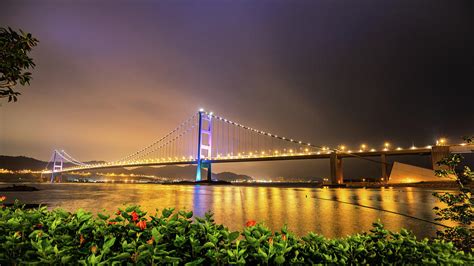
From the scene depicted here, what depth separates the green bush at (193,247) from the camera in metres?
1.73

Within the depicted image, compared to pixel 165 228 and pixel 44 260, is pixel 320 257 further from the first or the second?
pixel 44 260

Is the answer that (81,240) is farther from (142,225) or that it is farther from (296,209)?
(296,209)

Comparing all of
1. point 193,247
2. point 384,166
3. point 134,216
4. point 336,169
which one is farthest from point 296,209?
point 384,166

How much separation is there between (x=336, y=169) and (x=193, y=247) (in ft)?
223

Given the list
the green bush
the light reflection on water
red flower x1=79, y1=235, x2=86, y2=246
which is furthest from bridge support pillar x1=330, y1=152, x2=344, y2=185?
red flower x1=79, y1=235, x2=86, y2=246

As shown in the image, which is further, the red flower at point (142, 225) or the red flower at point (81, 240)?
the red flower at point (142, 225)

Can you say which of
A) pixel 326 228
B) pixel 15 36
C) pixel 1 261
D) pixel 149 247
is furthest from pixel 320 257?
pixel 326 228

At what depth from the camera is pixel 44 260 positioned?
164cm

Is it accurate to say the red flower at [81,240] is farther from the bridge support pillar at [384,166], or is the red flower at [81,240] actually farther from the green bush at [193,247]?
the bridge support pillar at [384,166]

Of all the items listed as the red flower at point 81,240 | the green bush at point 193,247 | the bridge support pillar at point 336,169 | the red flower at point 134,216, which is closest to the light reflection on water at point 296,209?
the green bush at point 193,247

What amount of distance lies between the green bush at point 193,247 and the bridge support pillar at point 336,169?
6498 centimetres

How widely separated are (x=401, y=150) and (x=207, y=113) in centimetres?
5795

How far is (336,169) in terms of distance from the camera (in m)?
64.5

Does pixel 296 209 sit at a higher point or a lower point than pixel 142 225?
lower
